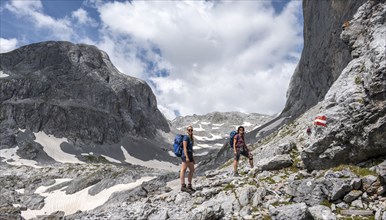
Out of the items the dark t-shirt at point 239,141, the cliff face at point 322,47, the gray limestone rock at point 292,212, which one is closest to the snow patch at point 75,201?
the dark t-shirt at point 239,141

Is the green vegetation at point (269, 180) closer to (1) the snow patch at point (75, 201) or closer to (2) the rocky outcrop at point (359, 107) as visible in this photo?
(2) the rocky outcrop at point (359, 107)

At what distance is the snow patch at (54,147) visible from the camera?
526 ft

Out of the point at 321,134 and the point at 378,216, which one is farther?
the point at 321,134

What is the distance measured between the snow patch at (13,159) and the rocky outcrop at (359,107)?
144 meters

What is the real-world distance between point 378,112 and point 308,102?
347ft

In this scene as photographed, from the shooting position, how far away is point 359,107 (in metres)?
13.6

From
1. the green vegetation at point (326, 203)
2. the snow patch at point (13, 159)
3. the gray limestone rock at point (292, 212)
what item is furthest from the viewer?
the snow patch at point (13, 159)

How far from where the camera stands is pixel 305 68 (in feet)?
425

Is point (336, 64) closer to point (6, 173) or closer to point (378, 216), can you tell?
point (378, 216)

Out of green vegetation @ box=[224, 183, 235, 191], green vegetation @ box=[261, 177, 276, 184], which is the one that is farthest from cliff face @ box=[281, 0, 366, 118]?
green vegetation @ box=[224, 183, 235, 191]

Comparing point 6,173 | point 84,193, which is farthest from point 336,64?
point 6,173

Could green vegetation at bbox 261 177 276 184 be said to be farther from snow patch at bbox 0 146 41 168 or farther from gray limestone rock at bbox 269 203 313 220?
snow patch at bbox 0 146 41 168

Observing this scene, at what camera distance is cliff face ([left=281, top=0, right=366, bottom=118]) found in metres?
82.8

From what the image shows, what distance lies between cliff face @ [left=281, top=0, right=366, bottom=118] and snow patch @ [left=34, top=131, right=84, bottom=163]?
335 ft
